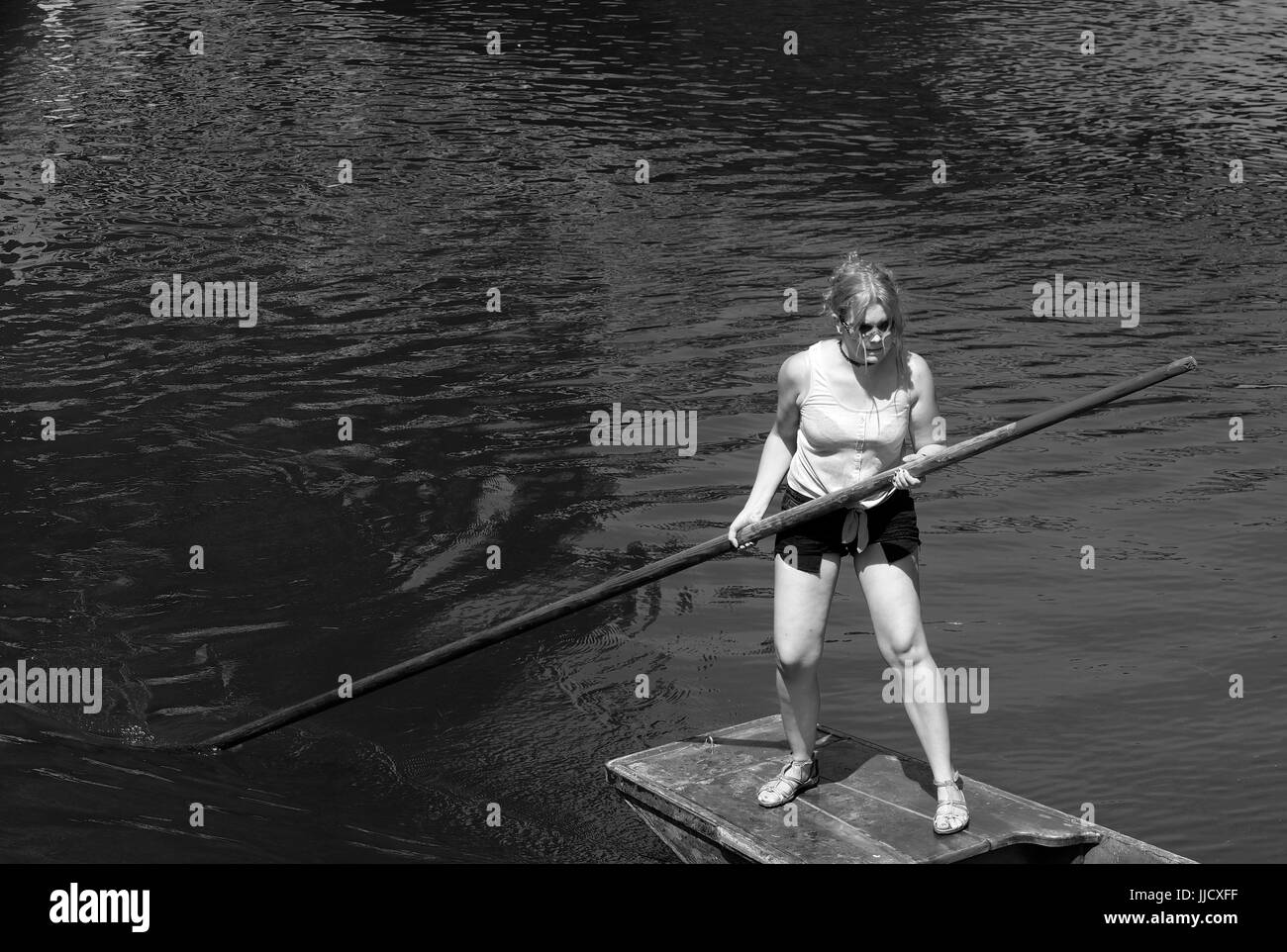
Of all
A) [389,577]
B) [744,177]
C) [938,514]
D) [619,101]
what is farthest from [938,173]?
[389,577]

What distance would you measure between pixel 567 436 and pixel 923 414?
23.1ft

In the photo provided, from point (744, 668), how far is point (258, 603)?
3487mm

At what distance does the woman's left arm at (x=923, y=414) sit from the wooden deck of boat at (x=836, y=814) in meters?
1.53

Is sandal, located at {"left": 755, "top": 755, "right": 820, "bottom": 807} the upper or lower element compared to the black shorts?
lower

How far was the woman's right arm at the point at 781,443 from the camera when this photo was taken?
6.81m

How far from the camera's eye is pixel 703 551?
711cm

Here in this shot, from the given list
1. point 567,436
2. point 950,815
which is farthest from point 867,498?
point 567,436

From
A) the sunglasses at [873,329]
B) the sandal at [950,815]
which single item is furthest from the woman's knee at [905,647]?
the sunglasses at [873,329]

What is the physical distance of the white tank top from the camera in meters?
6.74

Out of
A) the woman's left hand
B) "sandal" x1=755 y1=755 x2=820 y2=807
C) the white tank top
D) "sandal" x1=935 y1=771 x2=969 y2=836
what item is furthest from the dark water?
the woman's left hand

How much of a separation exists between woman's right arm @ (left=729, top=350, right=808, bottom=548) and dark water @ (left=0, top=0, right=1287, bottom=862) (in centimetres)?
210

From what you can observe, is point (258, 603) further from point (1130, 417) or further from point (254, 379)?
point (1130, 417)

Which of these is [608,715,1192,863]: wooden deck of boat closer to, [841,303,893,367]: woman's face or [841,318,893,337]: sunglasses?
[841,303,893,367]: woman's face

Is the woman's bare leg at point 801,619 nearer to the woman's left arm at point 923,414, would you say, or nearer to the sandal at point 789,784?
the sandal at point 789,784
